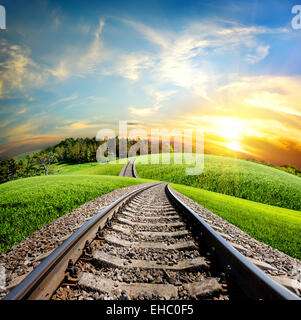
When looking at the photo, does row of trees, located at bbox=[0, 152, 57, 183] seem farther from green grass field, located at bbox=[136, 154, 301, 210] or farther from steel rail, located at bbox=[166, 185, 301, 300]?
steel rail, located at bbox=[166, 185, 301, 300]

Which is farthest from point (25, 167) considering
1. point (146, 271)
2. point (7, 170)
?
point (146, 271)

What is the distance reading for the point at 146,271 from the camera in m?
Result: 2.58

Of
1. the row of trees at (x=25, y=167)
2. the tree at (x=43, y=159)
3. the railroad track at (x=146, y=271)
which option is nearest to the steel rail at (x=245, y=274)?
the railroad track at (x=146, y=271)

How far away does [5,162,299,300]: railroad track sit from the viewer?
203 centimetres

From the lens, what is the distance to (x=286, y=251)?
5145 millimetres

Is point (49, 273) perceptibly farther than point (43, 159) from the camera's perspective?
No

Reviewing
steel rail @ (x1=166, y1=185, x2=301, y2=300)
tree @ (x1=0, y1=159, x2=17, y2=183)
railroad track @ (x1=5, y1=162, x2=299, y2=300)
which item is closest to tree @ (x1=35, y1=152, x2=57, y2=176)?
tree @ (x1=0, y1=159, x2=17, y2=183)

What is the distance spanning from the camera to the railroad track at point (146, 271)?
2031 mm

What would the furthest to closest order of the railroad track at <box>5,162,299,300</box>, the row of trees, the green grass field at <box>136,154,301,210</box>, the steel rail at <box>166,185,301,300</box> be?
the row of trees
the green grass field at <box>136,154,301,210</box>
the railroad track at <box>5,162,299,300</box>
the steel rail at <box>166,185,301,300</box>

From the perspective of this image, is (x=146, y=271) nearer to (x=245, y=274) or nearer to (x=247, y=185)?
(x=245, y=274)

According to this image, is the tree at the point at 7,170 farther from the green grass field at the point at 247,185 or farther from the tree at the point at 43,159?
the green grass field at the point at 247,185

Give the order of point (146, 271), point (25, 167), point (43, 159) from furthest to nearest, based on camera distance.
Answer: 1. point (25, 167)
2. point (43, 159)
3. point (146, 271)
